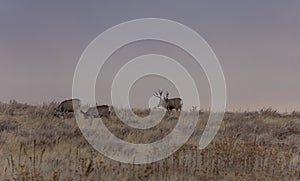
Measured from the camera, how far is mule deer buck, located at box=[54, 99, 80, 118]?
54.8 ft

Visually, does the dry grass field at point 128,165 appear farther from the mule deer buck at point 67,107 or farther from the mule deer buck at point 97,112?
the mule deer buck at point 97,112

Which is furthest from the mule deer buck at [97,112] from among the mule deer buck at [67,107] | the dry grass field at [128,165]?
the dry grass field at [128,165]

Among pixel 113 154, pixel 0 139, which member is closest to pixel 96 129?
pixel 0 139

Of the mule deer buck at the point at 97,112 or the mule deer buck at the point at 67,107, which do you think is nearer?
the mule deer buck at the point at 67,107

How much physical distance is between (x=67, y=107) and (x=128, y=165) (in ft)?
35.0

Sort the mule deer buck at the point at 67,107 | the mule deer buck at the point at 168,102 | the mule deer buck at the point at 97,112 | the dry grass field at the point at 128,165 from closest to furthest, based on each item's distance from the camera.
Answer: the dry grass field at the point at 128,165 → the mule deer buck at the point at 67,107 → the mule deer buck at the point at 97,112 → the mule deer buck at the point at 168,102

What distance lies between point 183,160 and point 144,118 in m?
8.91

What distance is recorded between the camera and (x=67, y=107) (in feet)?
59.3

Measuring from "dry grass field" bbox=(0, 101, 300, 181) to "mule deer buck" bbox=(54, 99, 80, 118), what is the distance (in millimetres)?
2065

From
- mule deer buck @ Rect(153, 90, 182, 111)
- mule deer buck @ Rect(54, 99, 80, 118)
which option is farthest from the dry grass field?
mule deer buck @ Rect(153, 90, 182, 111)

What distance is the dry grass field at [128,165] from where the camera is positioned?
7012mm

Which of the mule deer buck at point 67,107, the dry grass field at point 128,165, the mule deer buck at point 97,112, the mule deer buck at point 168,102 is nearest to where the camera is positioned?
the dry grass field at point 128,165

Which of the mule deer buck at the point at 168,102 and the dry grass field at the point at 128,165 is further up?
the mule deer buck at the point at 168,102

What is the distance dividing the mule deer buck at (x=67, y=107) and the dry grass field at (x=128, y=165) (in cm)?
207
